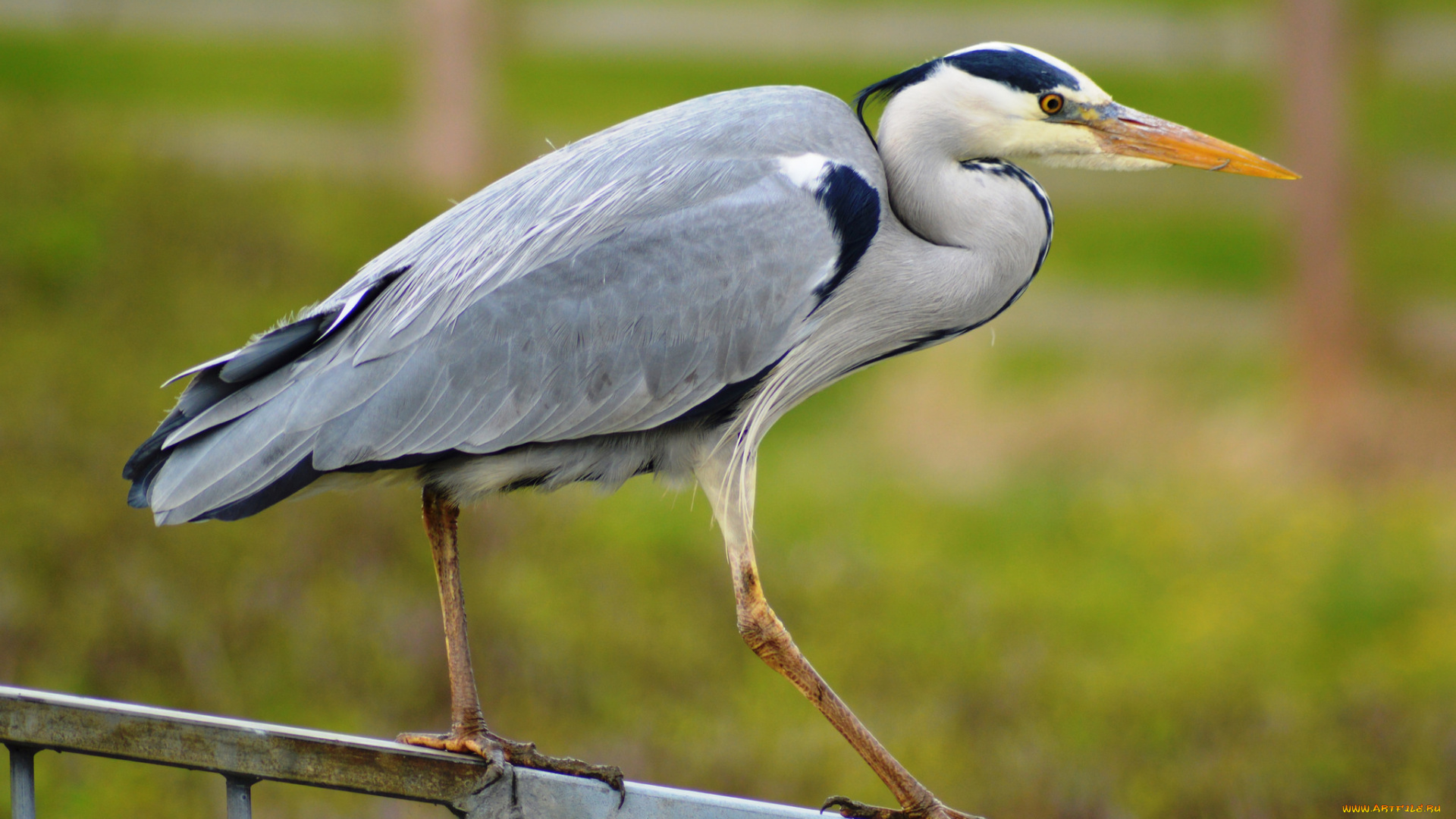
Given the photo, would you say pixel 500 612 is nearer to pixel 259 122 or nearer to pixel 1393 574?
pixel 1393 574

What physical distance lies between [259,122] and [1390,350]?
8.25 m

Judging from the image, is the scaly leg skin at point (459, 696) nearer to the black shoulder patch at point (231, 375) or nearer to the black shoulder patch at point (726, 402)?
the black shoulder patch at point (231, 375)

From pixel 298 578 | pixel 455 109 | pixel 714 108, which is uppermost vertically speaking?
pixel 714 108

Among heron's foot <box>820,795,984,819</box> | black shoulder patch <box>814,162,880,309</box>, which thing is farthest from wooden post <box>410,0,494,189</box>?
heron's foot <box>820,795,984,819</box>

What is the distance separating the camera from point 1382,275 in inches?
284

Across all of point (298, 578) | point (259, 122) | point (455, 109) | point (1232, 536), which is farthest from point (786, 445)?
point (259, 122)

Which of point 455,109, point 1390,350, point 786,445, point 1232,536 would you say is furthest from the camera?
point 455,109

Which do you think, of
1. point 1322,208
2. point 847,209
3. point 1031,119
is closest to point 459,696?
point 847,209

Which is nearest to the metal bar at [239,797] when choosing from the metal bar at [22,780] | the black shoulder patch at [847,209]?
the metal bar at [22,780]

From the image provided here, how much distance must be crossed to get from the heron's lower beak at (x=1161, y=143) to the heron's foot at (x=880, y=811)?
1.15 m

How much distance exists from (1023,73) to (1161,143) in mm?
271

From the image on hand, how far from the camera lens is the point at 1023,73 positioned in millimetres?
2260

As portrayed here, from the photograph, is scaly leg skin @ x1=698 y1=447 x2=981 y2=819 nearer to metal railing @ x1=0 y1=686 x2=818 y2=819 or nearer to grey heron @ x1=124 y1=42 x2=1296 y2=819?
grey heron @ x1=124 y1=42 x2=1296 y2=819

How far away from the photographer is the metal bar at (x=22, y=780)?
1.87m
